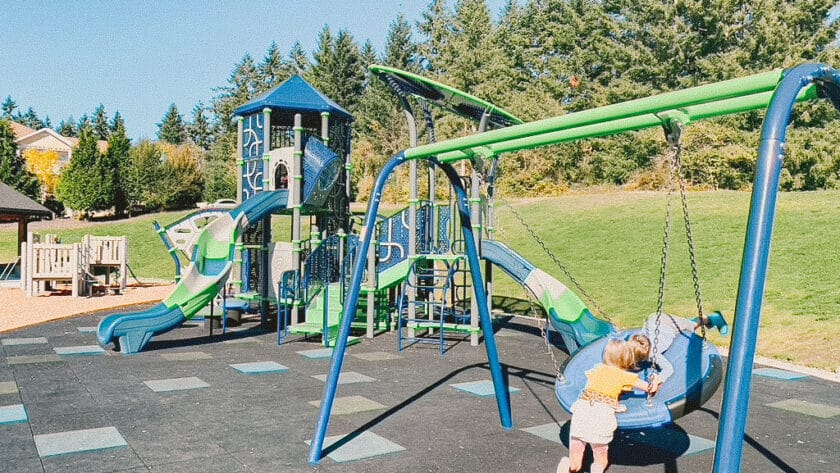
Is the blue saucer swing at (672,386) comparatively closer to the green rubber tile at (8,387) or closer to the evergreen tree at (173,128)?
the green rubber tile at (8,387)

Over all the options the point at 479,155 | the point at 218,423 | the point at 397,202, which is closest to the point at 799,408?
the point at 479,155

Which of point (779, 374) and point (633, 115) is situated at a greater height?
point (633, 115)

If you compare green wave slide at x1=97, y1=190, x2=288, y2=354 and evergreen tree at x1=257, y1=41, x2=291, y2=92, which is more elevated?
evergreen tree at x1=257, y1=41, x2=291, y2=92

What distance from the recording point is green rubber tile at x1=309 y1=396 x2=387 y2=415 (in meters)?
6.79

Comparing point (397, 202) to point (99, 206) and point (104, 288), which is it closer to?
point (104, 288)

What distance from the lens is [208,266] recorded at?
10945 mm

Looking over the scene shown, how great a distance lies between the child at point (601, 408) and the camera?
174 inches

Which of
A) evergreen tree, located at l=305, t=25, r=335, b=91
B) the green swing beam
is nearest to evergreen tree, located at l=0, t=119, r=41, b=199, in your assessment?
evergreen tree, located at l=305, t=25, r=335, b=91

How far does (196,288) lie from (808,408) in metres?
8.57

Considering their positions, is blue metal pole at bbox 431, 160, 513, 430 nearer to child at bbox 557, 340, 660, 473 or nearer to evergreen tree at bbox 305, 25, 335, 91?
child at bbox 557, 340, 660, 473

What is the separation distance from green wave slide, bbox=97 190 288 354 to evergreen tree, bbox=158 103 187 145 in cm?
7698

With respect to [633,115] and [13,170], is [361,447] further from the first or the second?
[13,170]

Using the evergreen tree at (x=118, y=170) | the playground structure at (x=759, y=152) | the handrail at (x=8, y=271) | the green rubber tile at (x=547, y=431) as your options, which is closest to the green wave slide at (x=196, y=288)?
the playground structure at (x=759, y=152)

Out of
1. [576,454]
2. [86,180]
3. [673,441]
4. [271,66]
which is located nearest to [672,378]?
[673,441]
